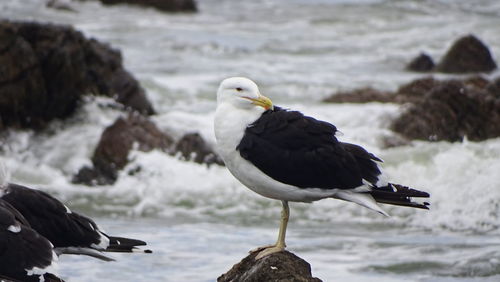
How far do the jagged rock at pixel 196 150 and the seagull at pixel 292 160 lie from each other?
20.0ft

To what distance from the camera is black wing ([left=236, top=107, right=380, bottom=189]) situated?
22.4 ft

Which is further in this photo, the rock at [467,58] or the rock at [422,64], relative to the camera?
the rock at [422,64]

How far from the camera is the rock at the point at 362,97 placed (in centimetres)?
1639

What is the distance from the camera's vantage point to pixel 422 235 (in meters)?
10.6

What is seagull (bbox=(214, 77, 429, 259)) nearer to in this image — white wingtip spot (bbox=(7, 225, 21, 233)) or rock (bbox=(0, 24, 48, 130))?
white wingtip spot (bbox=(7, 225, 21, 233))

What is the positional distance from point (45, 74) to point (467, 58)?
28.9ft

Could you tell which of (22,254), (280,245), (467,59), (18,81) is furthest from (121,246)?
(467,59)

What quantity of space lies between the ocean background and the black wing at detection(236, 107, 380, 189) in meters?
2.20

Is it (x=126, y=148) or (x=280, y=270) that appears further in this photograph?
(x=126, y=148)

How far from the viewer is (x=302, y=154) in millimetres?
6930

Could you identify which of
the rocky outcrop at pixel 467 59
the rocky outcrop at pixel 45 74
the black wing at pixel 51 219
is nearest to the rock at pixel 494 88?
the rocky outcrop at pixel 467 59

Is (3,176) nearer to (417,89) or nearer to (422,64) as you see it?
(417,89)

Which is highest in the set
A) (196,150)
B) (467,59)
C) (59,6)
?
(59,6)

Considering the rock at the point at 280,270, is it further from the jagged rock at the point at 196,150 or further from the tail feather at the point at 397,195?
the jagged rock at the point at 196,150
